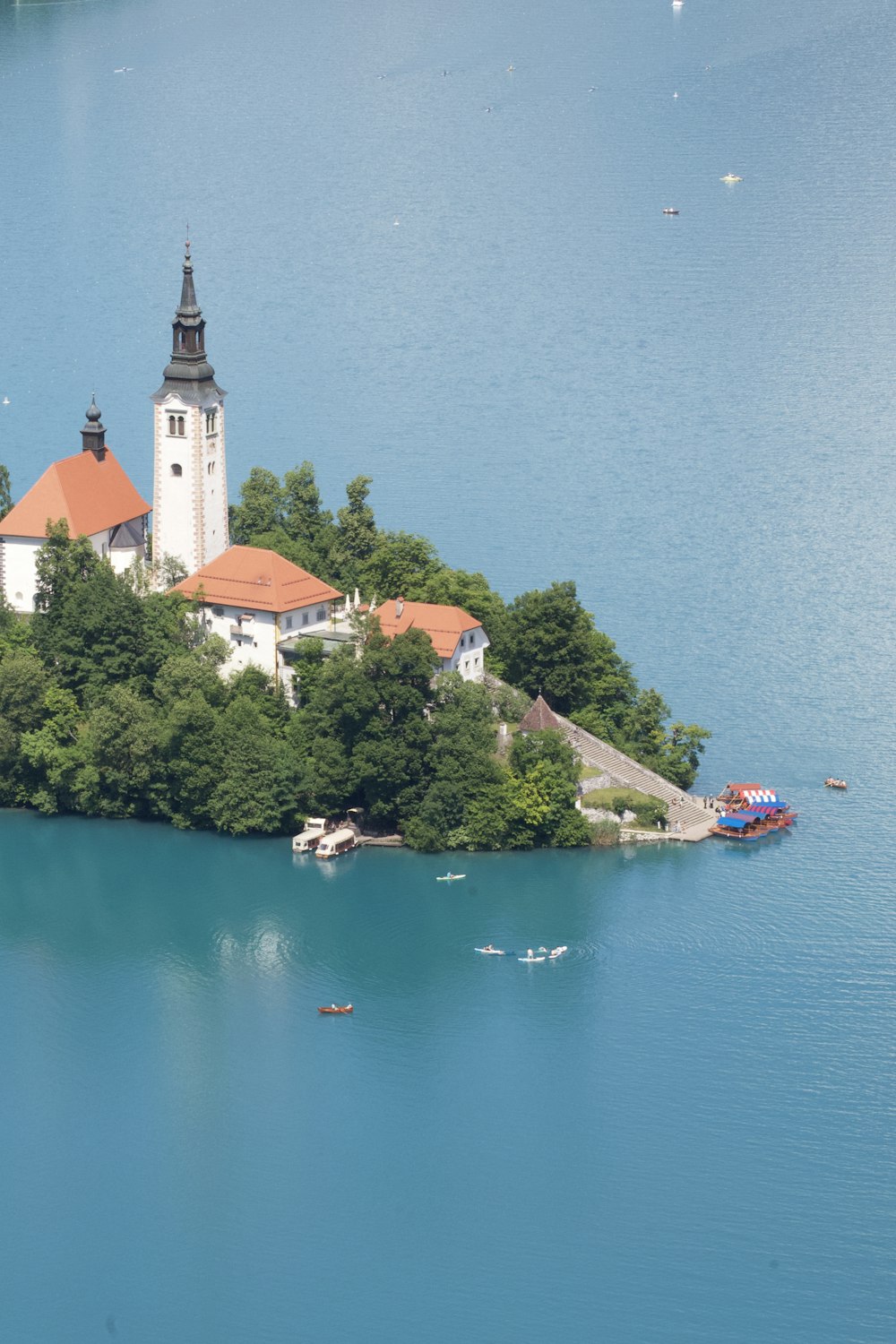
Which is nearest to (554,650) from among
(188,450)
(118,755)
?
(188,450)

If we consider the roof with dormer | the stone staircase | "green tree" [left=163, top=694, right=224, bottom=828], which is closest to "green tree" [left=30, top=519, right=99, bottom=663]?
"green tree" [left=163, top=694, right=224, bottom=828]

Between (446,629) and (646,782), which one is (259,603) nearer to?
(446,629)

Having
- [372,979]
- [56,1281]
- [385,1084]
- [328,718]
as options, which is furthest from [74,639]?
[56,1281]

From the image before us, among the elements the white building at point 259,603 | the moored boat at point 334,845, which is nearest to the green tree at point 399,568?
the white building at point 259,603

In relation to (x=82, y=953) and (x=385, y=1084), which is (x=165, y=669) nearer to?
(x=82, y=953)

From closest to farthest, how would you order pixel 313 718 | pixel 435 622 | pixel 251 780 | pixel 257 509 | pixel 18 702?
pixel 251 780 < pixel 313 718 < pixel 18 702 < pixel 435 622 < pixel 257 509

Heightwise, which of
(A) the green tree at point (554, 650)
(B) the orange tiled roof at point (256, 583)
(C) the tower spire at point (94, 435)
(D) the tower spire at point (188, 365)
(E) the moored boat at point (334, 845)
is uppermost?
(D) the tower spire at point (188, 365)

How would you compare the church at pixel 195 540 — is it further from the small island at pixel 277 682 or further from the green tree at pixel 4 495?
the green tree at pixel 4 495
